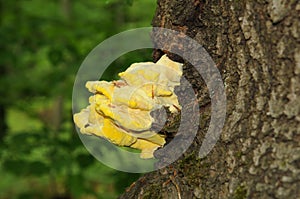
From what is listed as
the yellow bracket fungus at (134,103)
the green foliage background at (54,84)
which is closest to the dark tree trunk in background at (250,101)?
the yellow bracket fungus at (134,103)

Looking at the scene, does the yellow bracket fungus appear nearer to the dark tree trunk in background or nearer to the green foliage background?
the dark tree trunk in background

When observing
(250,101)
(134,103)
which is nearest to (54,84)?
(134,103)

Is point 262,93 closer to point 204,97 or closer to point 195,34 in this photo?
point 204,97

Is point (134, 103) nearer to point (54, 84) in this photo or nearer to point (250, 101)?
point (250, 101)

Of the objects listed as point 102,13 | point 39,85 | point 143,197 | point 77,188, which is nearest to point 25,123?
point 102,13

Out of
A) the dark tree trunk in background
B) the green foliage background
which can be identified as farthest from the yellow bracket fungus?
the green foliage background

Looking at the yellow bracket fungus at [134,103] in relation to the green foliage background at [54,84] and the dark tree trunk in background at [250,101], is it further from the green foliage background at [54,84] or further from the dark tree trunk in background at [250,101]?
the green foliage background at [54,84]
